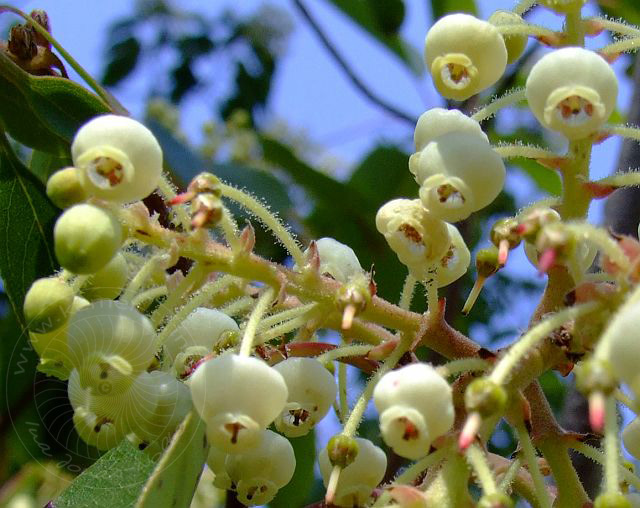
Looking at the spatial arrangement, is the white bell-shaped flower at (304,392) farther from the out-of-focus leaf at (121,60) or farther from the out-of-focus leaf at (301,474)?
the out-of-focus leaf at (121,60)

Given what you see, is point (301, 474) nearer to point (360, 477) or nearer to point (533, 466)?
point (360, 477)

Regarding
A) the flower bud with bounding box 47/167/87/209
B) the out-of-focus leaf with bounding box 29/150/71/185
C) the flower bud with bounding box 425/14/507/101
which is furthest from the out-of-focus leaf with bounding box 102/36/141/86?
the flower bud with bounding box 47/167/87/209

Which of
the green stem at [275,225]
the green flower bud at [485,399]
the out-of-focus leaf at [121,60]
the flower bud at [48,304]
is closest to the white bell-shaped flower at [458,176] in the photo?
the green stem at [275,225]

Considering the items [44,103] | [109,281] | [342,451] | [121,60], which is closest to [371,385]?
[342,451]

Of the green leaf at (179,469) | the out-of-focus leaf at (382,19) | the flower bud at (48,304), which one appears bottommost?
the green leaf at (179,469)

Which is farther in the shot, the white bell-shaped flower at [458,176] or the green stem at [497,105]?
the green stem at [497,105]

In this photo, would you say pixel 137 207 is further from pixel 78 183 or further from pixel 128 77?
pixel 128 77
